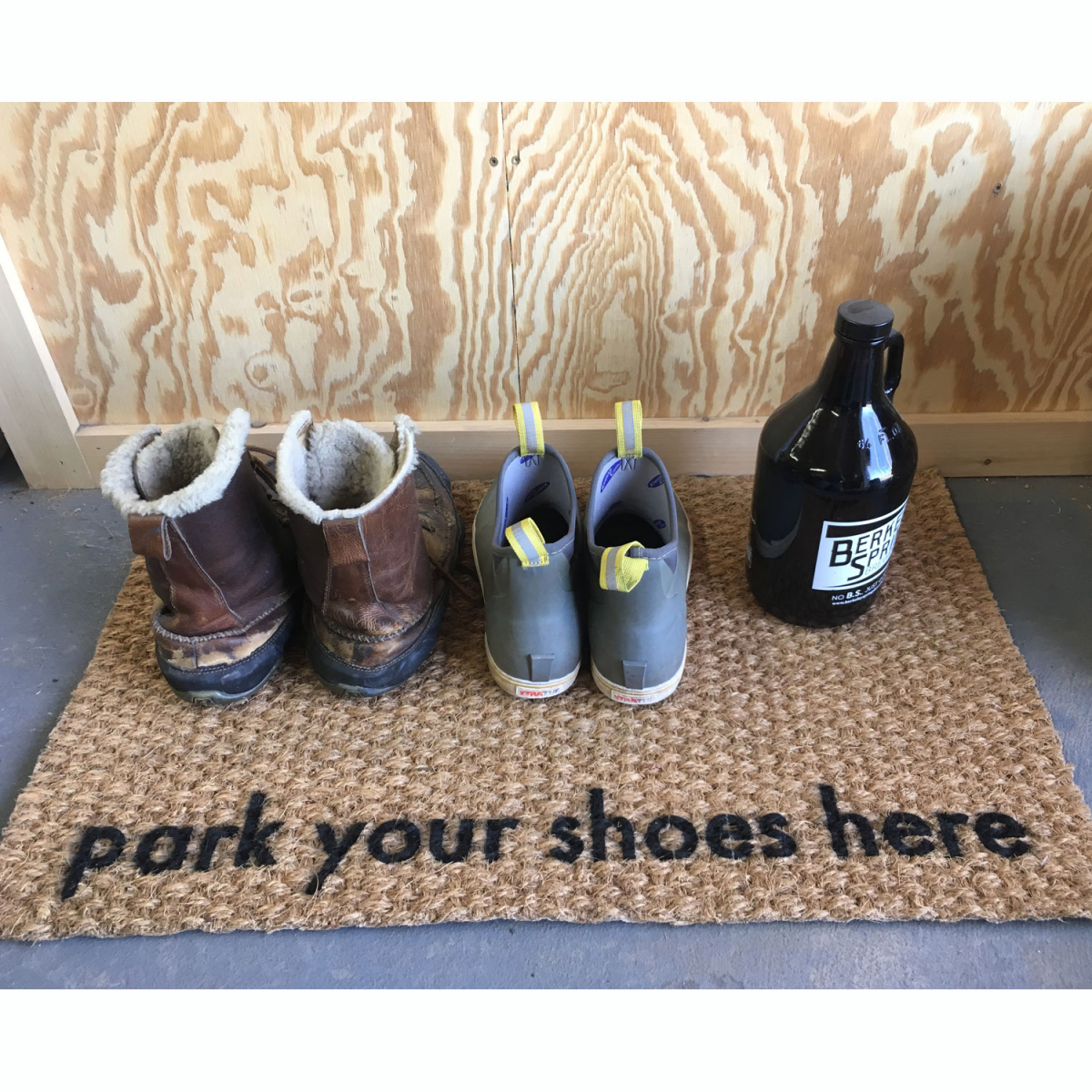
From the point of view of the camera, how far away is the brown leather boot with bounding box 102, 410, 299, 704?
2.73 ft

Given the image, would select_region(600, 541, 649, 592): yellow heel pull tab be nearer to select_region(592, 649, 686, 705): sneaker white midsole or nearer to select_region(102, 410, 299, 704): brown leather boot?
select_region(592, 649, 686, 705): sneaker white midsole

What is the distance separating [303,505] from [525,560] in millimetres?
228

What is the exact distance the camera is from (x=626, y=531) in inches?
39.8

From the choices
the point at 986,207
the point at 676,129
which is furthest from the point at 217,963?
the point at 986,207

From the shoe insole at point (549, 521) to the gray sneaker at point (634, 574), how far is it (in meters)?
0.05

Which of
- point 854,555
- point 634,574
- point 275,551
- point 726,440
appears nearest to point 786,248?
point 726,440

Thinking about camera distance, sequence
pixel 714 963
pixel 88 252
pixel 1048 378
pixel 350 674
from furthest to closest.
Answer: pixel 1048 378 < pixel 88 252 < pixel 350 674 < pixel 714 963

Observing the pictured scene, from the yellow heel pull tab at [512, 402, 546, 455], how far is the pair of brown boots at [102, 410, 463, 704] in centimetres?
12

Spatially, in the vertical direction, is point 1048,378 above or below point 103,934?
above

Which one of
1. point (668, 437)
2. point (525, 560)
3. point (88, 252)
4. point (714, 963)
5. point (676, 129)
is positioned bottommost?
point (714, 963)

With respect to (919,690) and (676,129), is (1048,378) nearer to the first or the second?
(919,690)

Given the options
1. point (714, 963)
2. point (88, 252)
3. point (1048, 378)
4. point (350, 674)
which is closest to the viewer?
point (714, 963)

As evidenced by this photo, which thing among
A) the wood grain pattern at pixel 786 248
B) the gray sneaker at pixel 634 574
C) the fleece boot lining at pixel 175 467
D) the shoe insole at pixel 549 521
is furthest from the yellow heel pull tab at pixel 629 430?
the fleece boot lining at pixel 175 467

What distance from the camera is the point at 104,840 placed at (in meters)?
0.84
